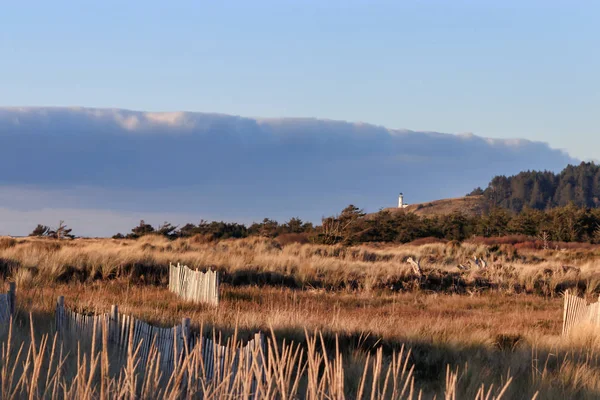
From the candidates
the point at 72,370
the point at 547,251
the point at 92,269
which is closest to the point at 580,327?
the point at 72,370

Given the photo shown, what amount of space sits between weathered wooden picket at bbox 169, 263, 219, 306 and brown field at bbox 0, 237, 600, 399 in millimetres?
267

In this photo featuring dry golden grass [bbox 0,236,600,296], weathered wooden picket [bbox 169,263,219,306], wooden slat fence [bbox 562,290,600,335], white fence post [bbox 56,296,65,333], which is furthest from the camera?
dry golden grass [bbox 0,236,600,296]

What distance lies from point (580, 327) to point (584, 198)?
86712mm

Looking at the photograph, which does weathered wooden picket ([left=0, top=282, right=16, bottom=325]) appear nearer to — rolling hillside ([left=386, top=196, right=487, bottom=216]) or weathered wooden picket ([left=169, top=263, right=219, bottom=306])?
weathered wooden picket ([left=169, top=263, right=219, bottom=306])

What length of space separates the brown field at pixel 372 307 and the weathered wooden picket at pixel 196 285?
0.27 metres

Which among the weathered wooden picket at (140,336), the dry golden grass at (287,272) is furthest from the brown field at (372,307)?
the weathered wooden picket at (140,336)

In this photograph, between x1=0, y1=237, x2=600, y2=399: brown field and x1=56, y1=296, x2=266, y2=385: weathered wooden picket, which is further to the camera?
x1=0, y1=237, x2=600, y2=399: brown field

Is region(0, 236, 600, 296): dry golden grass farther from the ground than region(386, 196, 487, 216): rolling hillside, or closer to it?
closer to it

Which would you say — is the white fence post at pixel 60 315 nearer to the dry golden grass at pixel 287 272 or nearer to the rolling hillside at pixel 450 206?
the dry golden grass at pixel 287 272

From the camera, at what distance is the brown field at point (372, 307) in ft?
25.2

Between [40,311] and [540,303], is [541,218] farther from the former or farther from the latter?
[40,311]

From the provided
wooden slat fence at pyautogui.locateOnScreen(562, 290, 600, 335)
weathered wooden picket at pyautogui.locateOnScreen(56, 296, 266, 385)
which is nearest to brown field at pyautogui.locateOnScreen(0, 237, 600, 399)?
wooden slat fence at pyautogui.locateOnScreen(562, 290, 600, 335)

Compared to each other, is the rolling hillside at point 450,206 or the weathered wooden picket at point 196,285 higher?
the rolling hillside at point 450,206

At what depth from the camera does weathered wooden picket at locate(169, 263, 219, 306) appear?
12.6m
